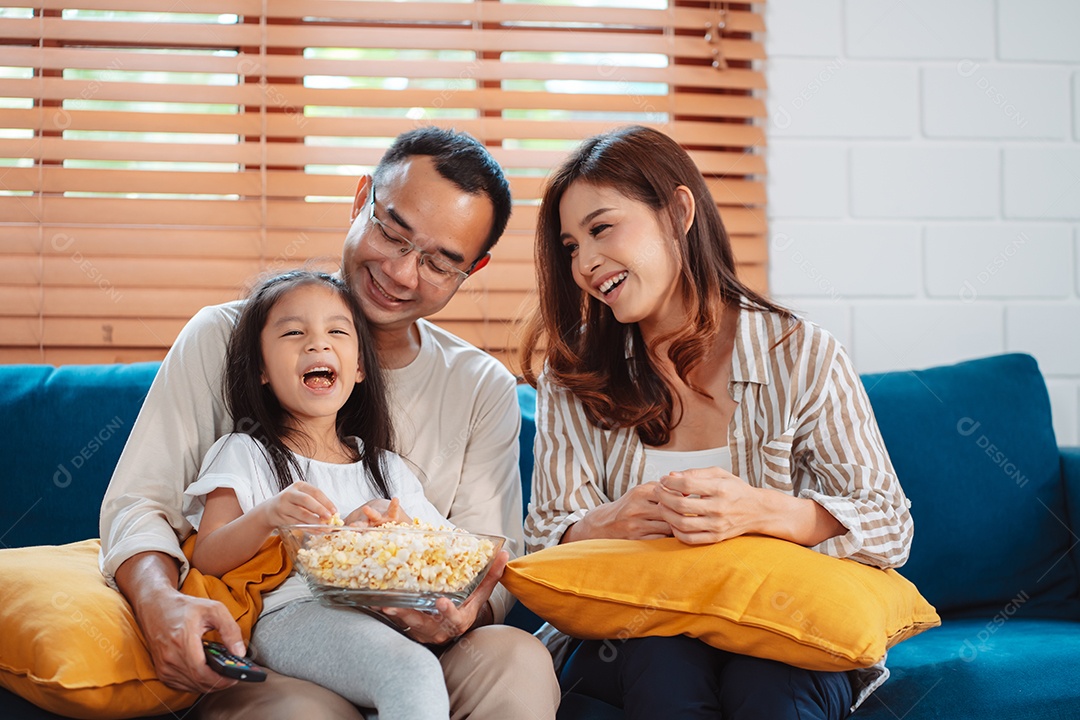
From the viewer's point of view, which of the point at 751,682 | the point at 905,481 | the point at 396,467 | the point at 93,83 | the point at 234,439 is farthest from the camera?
the point at 93,83

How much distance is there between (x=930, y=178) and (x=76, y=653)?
2121mm

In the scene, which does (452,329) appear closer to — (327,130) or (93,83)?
(327,130)

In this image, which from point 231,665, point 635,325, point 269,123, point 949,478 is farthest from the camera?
point 269,123

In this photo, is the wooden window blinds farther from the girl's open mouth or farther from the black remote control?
the black remote control

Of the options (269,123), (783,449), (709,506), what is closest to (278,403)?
(709,506)

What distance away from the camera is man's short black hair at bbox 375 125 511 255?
5.57 ft

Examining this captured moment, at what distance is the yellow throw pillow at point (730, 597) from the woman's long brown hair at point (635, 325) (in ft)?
1.10

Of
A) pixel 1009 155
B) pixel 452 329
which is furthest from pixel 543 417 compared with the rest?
pixel 1009 155

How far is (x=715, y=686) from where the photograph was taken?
4.30ft

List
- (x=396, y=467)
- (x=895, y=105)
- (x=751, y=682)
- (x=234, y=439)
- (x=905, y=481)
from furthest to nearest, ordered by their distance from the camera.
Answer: (x=895, y=105)
(x=905, y=481)
(x=396, y=467)
(x=234, y=439)
(x=751, y=682)

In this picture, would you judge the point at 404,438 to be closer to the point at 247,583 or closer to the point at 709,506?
the point at 247,583

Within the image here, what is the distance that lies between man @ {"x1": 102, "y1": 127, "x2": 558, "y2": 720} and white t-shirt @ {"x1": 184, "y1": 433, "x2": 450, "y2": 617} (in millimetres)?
76

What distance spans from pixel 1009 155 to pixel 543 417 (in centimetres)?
151

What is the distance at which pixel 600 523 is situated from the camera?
4.83 feet
